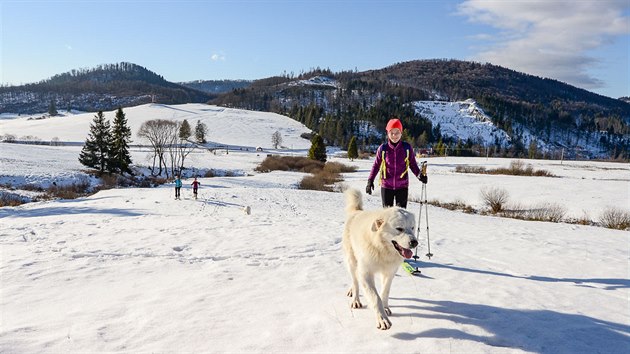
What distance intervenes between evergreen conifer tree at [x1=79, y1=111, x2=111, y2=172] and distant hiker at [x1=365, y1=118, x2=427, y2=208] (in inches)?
1874

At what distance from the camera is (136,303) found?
5215mm

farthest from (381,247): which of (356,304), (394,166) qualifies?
(394,166)

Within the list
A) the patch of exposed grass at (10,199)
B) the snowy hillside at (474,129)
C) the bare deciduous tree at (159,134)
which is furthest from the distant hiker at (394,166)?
the snowy hillside at (474,129)

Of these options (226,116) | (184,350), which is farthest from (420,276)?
(226,116)

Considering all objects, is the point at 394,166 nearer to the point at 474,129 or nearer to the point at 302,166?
the point at 302,166

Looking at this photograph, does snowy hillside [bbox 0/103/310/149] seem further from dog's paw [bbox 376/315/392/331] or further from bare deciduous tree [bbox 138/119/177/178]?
dog's paw [bbox 376/315/392/331]

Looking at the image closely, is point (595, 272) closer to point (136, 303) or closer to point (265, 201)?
point (136, 303)

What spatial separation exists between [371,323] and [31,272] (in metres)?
6.50

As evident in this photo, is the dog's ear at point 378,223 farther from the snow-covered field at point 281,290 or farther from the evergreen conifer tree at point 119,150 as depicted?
the evergreen conifer tree at point 119,150

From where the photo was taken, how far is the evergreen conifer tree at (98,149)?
148ft

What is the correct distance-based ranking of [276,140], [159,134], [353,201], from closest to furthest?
[353,201] → [159,134] → [276,140]

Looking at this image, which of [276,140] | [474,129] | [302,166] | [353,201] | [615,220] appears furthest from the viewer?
[474,129]

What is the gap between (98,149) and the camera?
149 feet

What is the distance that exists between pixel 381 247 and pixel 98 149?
165 ft
